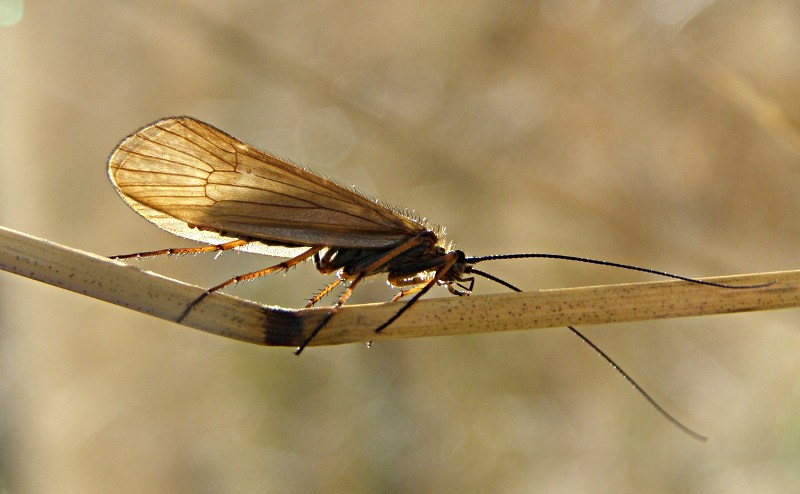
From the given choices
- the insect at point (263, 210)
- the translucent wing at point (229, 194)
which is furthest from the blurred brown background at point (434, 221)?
the translucent wing at point (229, 194)

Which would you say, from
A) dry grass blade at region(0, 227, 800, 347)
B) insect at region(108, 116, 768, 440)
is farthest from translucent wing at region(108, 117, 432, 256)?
dry grass blade at region(0, 227, 800, 347)

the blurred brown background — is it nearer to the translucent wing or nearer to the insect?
the insect

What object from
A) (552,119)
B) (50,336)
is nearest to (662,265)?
(552,119)

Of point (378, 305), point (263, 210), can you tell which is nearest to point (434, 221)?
point (263, 210)

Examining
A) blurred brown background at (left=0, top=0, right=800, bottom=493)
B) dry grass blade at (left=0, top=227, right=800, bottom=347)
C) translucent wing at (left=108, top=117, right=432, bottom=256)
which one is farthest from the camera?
blurred brown background at (left=0, top=0, right=800, bottom=493)

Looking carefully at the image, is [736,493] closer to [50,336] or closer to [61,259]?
[61,259]

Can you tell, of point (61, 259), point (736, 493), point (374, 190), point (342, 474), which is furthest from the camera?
point (374, 190)

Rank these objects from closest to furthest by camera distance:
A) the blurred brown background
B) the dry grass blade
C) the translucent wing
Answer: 1. the dry grass blade
2. the translucent wing
3. the blurred brown background
